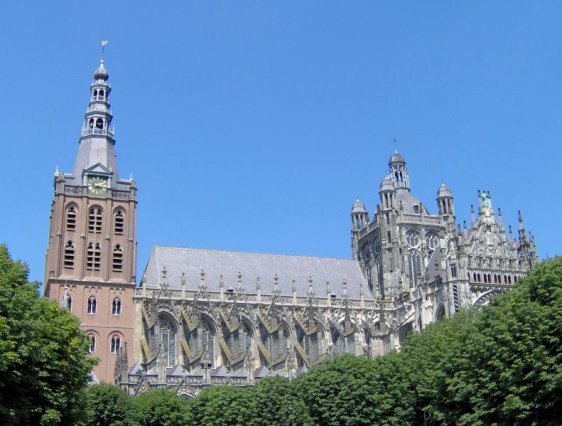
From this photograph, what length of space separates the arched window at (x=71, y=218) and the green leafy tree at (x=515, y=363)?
54743mm

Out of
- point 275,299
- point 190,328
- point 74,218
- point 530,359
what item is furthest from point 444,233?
point 530,359

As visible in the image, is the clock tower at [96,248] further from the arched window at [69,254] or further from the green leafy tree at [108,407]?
the green leafy tree at [108,407]

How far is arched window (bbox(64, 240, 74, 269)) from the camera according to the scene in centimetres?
8685

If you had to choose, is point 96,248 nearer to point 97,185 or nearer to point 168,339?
point 97,185

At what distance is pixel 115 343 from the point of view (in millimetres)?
85625

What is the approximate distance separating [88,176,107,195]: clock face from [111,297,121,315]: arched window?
1302 cm

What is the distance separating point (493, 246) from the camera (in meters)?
90.7

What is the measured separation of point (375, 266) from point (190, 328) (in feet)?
101

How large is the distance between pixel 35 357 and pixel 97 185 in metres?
56.8

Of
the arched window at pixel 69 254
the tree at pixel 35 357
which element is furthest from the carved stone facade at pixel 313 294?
the tree at pixel 35 357

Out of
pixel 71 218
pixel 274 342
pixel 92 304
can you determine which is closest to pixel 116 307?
pixel 92 304

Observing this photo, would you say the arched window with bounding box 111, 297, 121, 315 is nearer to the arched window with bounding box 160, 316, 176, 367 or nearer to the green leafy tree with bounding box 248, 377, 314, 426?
the arched window with bounding box 160, 316, 176, 367

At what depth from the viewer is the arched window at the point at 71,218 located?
8838 centimetres

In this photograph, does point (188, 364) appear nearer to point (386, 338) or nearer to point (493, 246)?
point (386, 338)
